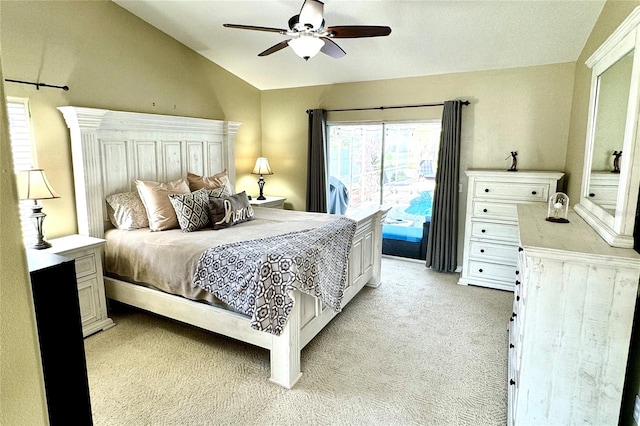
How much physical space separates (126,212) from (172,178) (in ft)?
2.90

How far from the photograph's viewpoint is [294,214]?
3885 mm

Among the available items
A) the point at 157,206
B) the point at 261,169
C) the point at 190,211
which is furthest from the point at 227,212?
the point at 261,169

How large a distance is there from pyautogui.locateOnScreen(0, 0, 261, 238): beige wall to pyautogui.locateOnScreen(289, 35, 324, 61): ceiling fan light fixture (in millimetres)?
2025

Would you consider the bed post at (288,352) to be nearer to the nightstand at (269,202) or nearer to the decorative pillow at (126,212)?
the decorative pillow at (126,212)

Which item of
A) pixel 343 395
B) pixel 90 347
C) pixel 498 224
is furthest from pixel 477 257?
pixel 90 347

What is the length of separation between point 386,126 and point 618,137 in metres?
3.22

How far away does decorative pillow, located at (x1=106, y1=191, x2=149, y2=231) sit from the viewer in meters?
3.32

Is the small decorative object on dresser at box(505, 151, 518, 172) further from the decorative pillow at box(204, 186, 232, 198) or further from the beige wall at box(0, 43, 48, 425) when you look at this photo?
the beige wall at box(0, 43, 48, 425)

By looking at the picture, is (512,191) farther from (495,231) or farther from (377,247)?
(377,247)

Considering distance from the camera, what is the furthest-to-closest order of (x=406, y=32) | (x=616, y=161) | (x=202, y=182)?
1. (x=202, y=182)
2. (x=406, y=32)
3. (x=616, y=161)

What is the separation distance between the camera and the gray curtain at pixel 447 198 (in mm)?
4312

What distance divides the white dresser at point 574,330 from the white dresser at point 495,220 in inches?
80.9

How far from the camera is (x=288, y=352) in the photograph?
2.30 m

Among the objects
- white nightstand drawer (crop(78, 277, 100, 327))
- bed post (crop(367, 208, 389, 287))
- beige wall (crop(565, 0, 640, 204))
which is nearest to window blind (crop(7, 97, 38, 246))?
white nightstand drawer (crop(78, 277, 100, 327))
